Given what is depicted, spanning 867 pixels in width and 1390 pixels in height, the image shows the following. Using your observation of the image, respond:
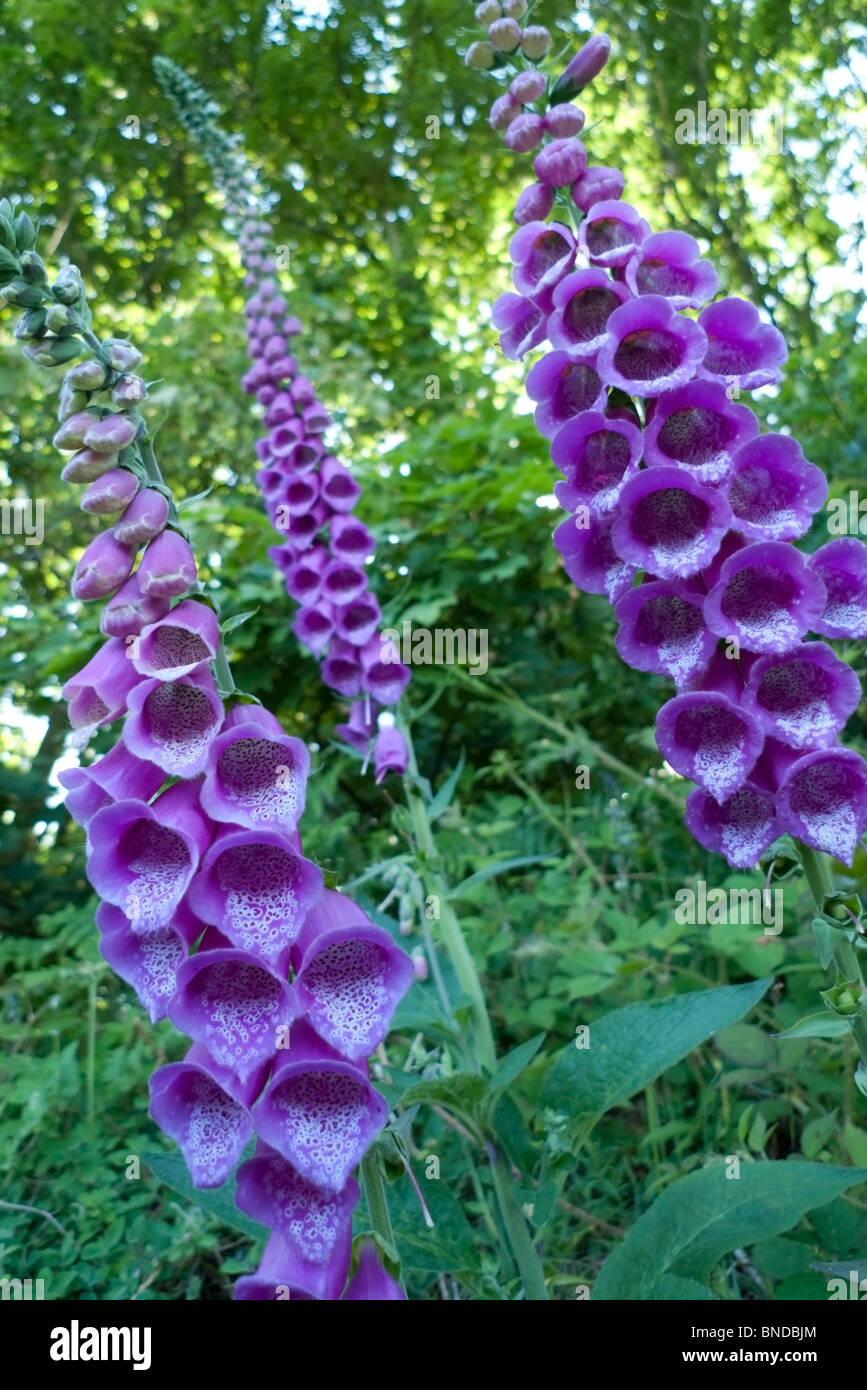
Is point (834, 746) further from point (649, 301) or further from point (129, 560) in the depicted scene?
point (129, 560)

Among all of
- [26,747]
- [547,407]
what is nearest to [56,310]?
[547,407]

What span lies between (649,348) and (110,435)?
24.1 inches

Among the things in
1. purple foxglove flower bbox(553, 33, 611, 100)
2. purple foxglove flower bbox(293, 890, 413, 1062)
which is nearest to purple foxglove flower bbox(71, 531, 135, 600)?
purple foxglove flower bbox(293, 890, 413, 1062)

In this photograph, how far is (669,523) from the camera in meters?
1.14

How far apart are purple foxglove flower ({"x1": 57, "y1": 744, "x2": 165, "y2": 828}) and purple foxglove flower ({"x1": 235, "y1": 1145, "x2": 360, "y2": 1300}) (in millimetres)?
360

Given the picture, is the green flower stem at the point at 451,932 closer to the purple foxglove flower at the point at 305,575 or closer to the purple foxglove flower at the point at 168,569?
the purple foxglove flower at the point at 305,575

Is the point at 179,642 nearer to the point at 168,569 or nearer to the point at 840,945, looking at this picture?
the point at 168,569

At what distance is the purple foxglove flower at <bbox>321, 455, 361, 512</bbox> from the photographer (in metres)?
2.37

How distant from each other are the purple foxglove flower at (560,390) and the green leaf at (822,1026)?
741 mm

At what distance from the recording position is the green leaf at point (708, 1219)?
1139 millimetres

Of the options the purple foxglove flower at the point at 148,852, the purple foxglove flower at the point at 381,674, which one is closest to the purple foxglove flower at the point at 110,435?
the purple foxglove flower at the point at 148,852

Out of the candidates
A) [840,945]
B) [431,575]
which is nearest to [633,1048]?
[840,945]

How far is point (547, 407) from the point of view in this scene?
1296 mm

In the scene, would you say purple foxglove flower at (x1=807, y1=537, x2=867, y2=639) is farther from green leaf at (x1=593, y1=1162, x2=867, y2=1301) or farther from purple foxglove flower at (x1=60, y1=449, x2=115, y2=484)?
purple foxglove flower at (x1=60, y1=449, x2=115, y2=484)
